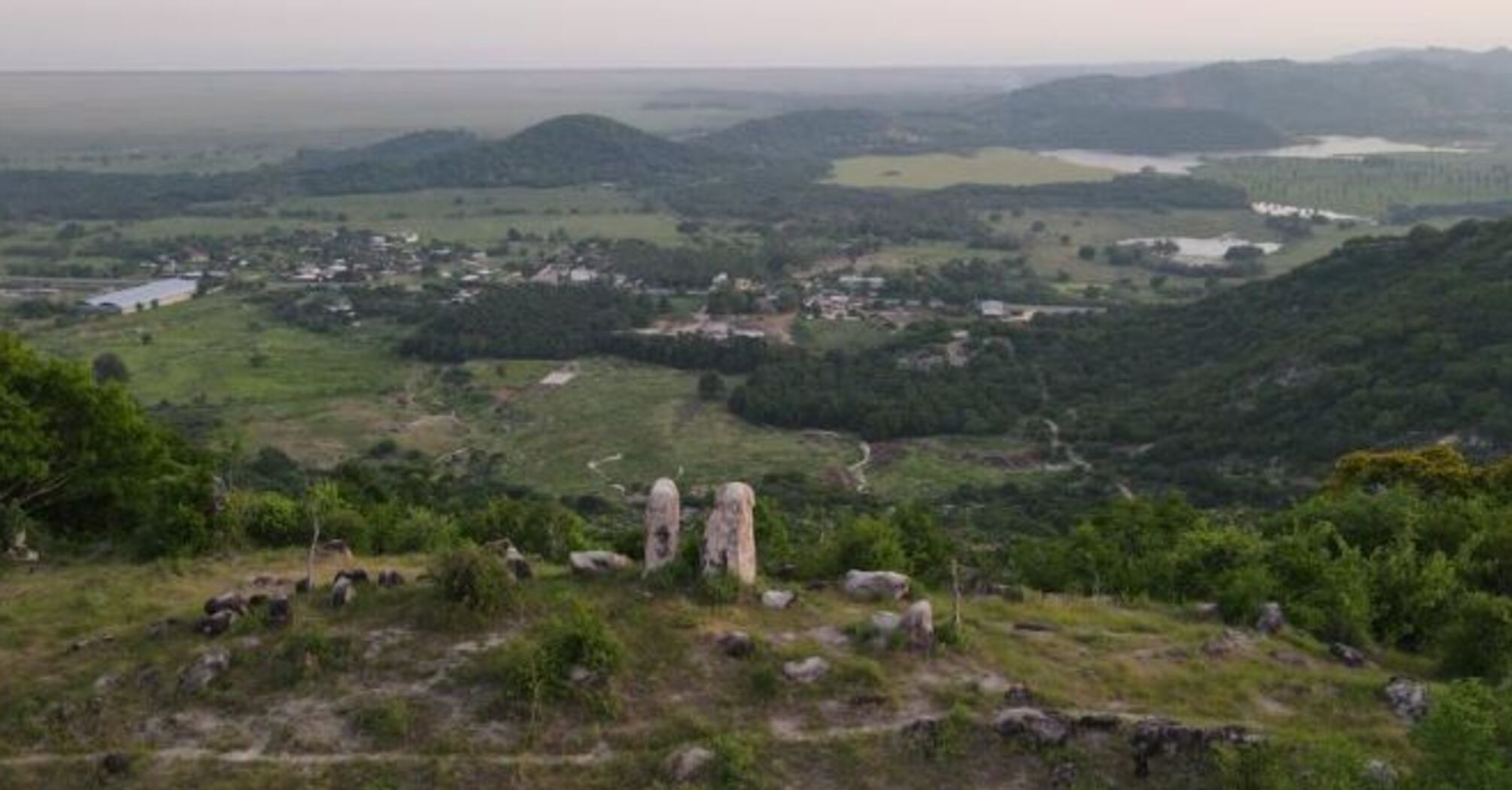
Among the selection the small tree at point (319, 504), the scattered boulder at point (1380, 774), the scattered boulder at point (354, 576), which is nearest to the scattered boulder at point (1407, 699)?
the scattered boulder at point (1380, 774)

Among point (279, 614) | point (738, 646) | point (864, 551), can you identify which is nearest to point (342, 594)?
point (279, 614)

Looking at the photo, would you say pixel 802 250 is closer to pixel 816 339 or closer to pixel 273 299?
pixel 816 339

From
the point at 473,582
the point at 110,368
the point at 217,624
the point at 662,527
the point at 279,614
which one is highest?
the point at 662,527

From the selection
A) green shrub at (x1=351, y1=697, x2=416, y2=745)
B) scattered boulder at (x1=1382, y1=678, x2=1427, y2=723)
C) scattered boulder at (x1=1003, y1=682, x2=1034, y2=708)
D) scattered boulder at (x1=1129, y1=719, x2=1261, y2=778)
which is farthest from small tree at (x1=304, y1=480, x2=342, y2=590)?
scattered boulder at (x1=1382, y1=678, x2=1427, y2=723)

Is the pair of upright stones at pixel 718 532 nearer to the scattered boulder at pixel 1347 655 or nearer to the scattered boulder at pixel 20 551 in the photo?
the scattered boulder at pixel 1347 655

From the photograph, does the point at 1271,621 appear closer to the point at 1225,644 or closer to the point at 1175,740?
the point at 1225,644

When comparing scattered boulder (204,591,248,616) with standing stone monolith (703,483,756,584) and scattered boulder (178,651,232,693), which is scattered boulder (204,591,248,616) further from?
standing stone monolith (703,483,756,584)

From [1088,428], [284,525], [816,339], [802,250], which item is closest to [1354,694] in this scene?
[284,525]
